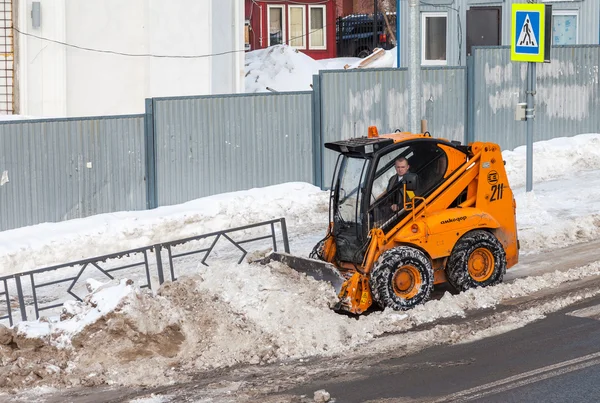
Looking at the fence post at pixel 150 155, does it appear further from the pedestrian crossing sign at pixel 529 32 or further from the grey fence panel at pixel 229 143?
the pedestrian crossing sign at pixel 529 32

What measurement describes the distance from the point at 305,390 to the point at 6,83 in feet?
49.2

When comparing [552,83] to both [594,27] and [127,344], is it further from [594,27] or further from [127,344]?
[127,344]

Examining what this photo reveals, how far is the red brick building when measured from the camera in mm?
43531

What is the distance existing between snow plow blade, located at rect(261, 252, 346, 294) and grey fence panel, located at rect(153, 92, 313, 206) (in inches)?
237

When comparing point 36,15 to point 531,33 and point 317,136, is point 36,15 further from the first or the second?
point 531,33

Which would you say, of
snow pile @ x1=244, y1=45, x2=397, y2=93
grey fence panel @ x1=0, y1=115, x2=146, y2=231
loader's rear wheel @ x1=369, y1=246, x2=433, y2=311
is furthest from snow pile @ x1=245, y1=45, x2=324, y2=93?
loader's rear wheel @ x1=369, y1=246, x2=433, y2=311

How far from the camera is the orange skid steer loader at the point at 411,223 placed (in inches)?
477

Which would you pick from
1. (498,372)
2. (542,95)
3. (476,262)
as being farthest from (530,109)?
(498,372)

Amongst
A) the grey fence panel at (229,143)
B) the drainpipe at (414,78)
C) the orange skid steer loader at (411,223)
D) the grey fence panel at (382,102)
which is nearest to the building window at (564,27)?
the grey fence panel at (382,102)

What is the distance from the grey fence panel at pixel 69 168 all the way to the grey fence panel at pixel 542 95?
769cm

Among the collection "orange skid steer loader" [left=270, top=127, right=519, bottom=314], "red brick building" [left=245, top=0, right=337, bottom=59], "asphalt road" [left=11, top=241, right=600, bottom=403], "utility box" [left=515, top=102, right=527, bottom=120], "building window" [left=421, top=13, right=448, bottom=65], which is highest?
"red brick building" [left=245, top=0, right=337, bottom=59]

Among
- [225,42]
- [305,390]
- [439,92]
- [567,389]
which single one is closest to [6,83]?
[225,42]

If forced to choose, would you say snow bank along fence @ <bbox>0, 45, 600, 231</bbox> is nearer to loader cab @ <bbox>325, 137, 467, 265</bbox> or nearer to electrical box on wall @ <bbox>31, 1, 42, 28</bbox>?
electrical box on wall @ <bbox>31, 1, 42, 28</bbox>

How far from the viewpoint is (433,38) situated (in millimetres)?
26578
